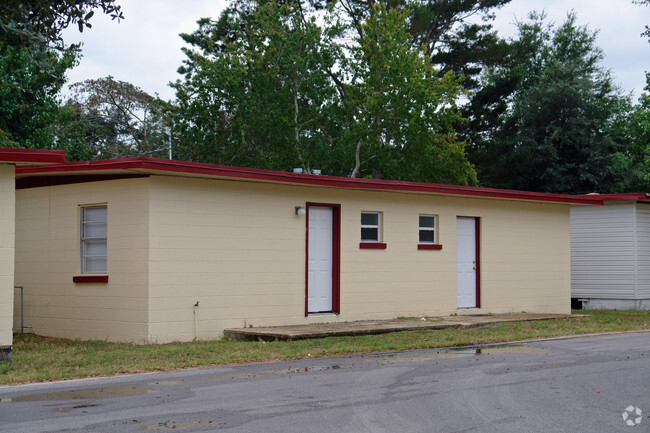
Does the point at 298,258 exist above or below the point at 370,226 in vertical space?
below

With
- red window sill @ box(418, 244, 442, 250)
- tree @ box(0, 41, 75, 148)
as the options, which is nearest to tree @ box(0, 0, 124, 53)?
red window sill @ box(418, 244, 442, 250)

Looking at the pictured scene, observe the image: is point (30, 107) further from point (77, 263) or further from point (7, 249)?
point (7, 249)

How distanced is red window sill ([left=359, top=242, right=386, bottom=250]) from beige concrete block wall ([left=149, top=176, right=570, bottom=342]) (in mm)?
108

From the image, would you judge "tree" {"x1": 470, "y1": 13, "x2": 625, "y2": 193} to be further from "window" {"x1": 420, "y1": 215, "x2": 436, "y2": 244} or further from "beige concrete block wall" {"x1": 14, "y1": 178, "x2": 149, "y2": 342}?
"beige concrete block wall" {"x1": 14, "y1": 178, "x2": 149, "y2": 342}

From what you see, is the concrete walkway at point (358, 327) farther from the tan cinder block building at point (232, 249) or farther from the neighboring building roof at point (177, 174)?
the neighboring building roof at point (177, 174)

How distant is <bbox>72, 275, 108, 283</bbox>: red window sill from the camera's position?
49.0ft

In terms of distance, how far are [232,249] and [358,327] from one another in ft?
9.26

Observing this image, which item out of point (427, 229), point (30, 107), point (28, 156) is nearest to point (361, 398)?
point (28, 156)

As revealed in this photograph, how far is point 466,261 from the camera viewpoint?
19.9 meters

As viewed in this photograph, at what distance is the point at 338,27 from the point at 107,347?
24.9 metres

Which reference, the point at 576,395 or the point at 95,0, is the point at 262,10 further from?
the point at 576,395

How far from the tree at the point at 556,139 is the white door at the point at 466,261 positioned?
65.7 feet

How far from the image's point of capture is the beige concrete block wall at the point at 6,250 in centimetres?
1195

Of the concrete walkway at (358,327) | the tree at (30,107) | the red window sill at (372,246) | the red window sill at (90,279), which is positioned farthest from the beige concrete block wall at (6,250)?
the tree at (30,107)
